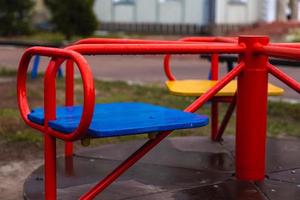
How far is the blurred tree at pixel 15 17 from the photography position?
2369cm

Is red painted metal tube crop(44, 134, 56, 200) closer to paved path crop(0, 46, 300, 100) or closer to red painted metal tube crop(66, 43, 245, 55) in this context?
red painted metal tube crop(66, 43, 245, 55)

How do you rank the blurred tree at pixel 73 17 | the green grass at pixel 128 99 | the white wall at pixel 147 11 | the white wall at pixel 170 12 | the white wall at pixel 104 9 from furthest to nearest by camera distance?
1. the white wall at pixel 104 9
2. the white wall at pixel 147 11
3. the white wall at pixel 170 12
4. the blurred tree at pixel 73 17
5. the green grass at pixel 128 99

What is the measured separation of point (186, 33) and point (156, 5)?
1627mm

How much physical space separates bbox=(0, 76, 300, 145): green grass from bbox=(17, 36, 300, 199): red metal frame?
6.94 feet

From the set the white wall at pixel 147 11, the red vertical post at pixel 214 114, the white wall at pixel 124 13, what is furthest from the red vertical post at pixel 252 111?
the white wall at pixel 124 13

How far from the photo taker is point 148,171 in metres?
4.74

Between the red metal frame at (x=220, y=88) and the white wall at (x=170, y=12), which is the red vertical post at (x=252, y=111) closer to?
the red metal frame at (x=220, y=88)

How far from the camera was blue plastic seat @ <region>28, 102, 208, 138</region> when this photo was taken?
325 centimetres

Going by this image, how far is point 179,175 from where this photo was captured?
459cm

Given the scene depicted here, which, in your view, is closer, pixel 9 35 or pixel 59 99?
pixel 59 99

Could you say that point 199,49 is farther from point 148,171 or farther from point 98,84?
point 98,84

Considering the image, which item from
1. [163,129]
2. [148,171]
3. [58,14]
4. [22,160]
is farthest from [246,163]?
[58,14]

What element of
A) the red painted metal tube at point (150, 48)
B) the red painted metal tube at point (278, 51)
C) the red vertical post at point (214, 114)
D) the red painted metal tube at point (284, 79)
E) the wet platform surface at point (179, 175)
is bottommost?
the wet platform surface at point (179, 175)

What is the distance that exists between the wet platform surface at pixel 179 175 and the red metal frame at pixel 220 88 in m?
0.25
